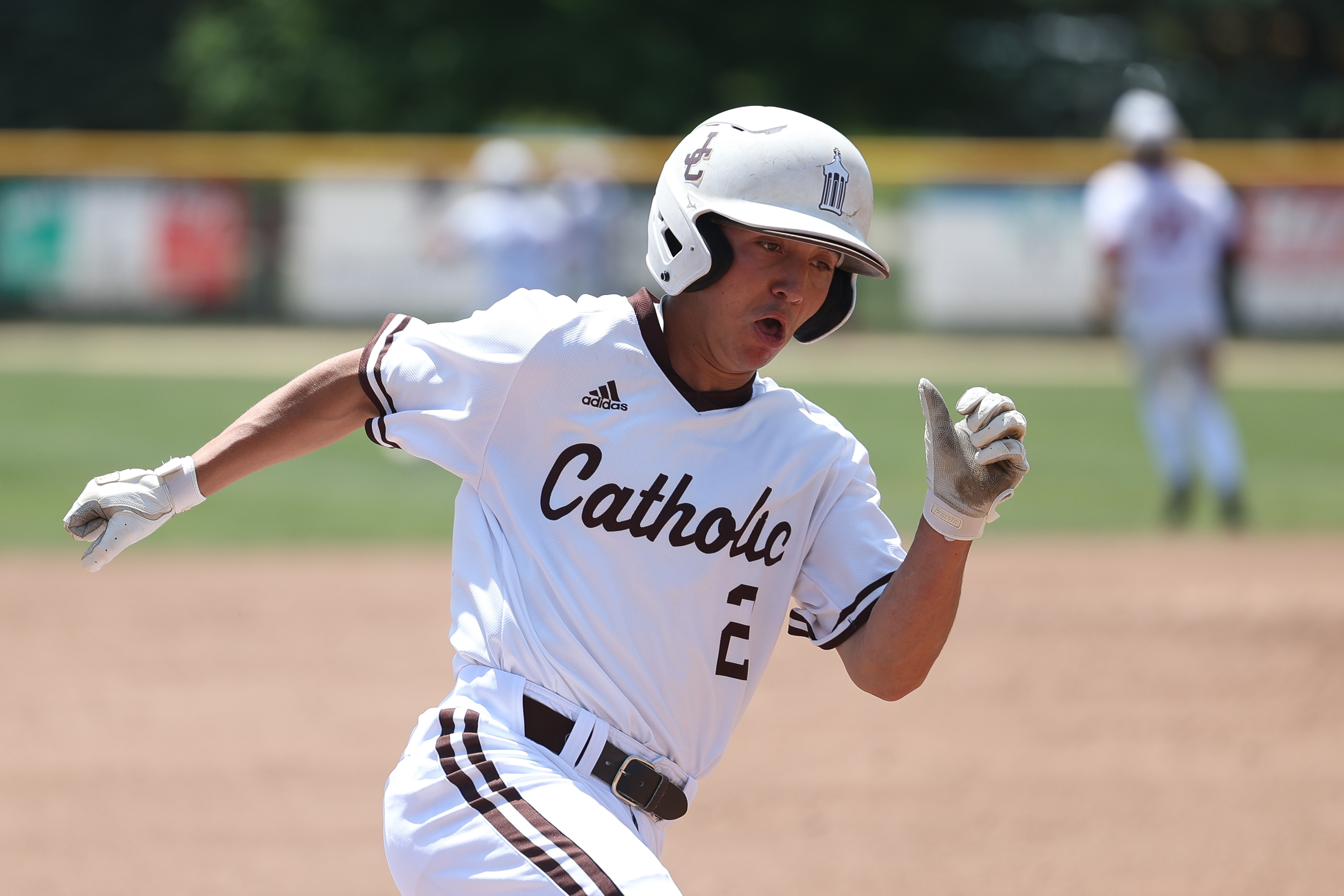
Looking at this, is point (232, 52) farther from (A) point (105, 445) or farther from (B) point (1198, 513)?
(B) point (1198, 513)

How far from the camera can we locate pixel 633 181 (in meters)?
23.4

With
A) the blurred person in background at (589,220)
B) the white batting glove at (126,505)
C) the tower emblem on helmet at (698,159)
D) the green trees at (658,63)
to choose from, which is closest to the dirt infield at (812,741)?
the white batting glove at (126,505)

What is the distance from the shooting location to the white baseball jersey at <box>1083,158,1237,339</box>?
10766 millimetres

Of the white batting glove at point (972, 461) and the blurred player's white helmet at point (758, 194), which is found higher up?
the blurred player's white helmet at point (758, 194)

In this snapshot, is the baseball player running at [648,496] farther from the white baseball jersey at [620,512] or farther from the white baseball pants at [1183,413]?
the white baseball pants at [1183,413]

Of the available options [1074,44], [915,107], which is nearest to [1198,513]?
[915,107]

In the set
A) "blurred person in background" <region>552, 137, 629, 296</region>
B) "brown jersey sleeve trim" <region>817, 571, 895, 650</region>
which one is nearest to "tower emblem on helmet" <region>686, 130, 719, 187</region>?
"brown jersey sleeve trim" <region>817, 571, 895, 650</region>

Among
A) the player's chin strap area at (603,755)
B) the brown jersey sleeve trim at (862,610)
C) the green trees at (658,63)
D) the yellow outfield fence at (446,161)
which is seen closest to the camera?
the player's chin strap area at (603,755)

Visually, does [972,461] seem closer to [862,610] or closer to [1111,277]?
[862,610]

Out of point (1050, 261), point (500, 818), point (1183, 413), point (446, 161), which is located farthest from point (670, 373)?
point (446, 161)

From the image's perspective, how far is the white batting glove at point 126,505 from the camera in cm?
301

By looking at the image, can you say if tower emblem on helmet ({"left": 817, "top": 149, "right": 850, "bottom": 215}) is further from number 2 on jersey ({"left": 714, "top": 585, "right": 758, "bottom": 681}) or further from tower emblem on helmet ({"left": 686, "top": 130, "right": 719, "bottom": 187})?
number 2 on jersey ({"left": 714, "top": 585, "right": 758, "bottom": 681})

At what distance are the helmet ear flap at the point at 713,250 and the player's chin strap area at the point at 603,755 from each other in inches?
32.2

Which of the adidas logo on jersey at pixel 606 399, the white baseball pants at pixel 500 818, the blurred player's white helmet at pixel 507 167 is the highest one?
the blurred player's white helmet at pixel 507 167
